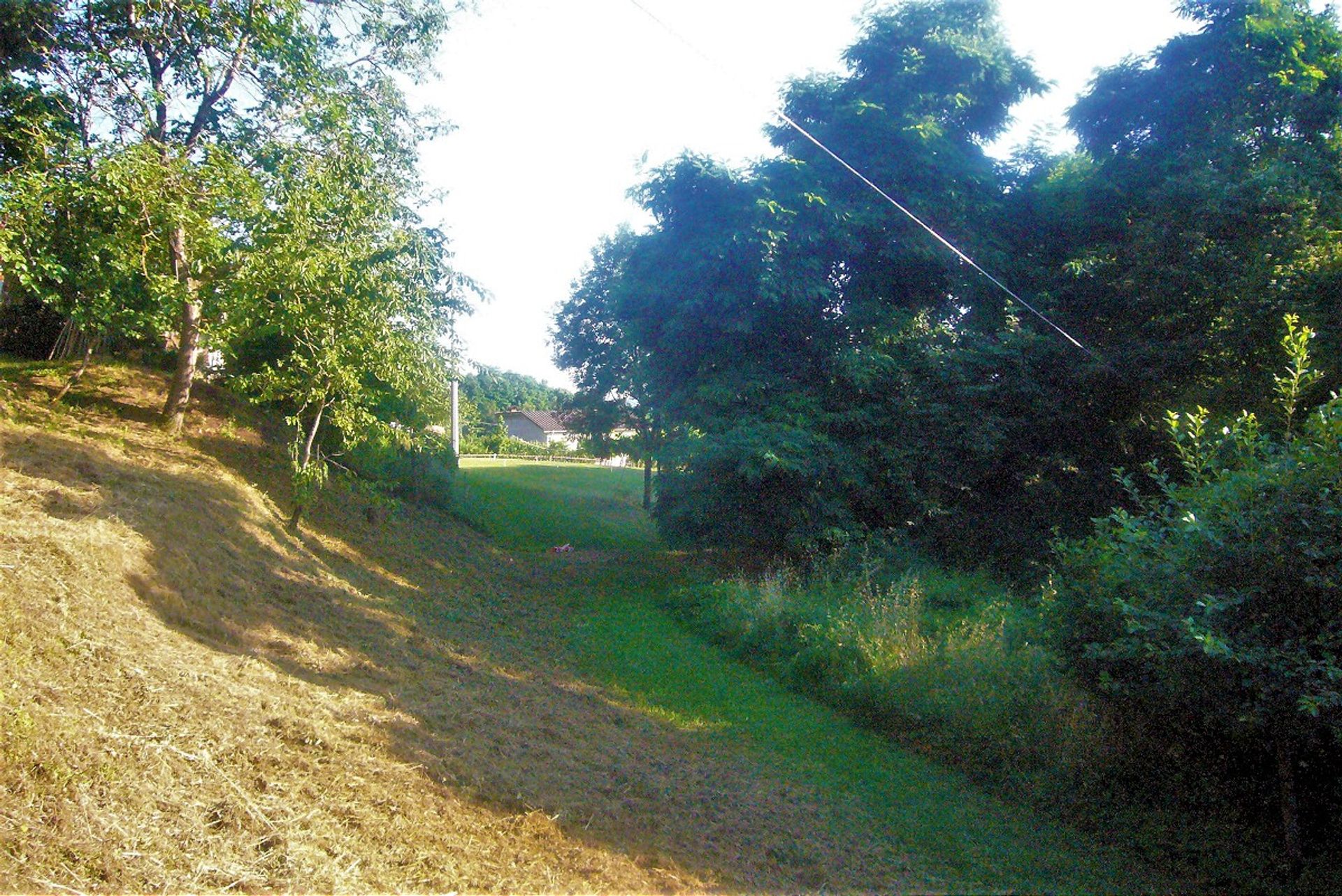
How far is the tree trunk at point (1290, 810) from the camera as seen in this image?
17.9ft

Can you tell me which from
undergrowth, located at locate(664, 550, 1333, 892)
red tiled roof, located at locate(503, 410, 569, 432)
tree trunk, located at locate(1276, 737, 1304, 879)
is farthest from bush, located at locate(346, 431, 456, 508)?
red tiled roof, located at locate(503, 410, 569, 432)

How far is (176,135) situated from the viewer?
14.1m

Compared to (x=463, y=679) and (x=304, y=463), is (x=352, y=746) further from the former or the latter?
(x=304, y=463)

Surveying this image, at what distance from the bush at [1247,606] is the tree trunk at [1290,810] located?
0.01 metres

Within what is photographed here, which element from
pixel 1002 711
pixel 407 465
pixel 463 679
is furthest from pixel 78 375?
pixel 1002 711

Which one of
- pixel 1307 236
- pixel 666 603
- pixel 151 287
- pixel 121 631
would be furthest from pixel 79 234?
pixel 1307 236

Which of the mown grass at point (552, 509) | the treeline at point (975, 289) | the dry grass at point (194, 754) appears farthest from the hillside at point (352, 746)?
the mown grass at point (552, 509)

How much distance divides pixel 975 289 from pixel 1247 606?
15982 mm

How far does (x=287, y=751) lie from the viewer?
5.19 m

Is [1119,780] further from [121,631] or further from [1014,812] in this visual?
[121,631]

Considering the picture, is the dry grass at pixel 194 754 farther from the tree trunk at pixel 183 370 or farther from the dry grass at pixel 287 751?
the tree trunk at pixel 183 370

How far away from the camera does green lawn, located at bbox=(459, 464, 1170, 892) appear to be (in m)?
5.99

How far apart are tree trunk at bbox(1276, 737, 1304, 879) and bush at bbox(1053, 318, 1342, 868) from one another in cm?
1

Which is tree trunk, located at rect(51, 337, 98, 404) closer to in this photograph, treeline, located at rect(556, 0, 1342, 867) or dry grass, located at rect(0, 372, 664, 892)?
dry grass, located at rect(0, 372, 664, 892)
